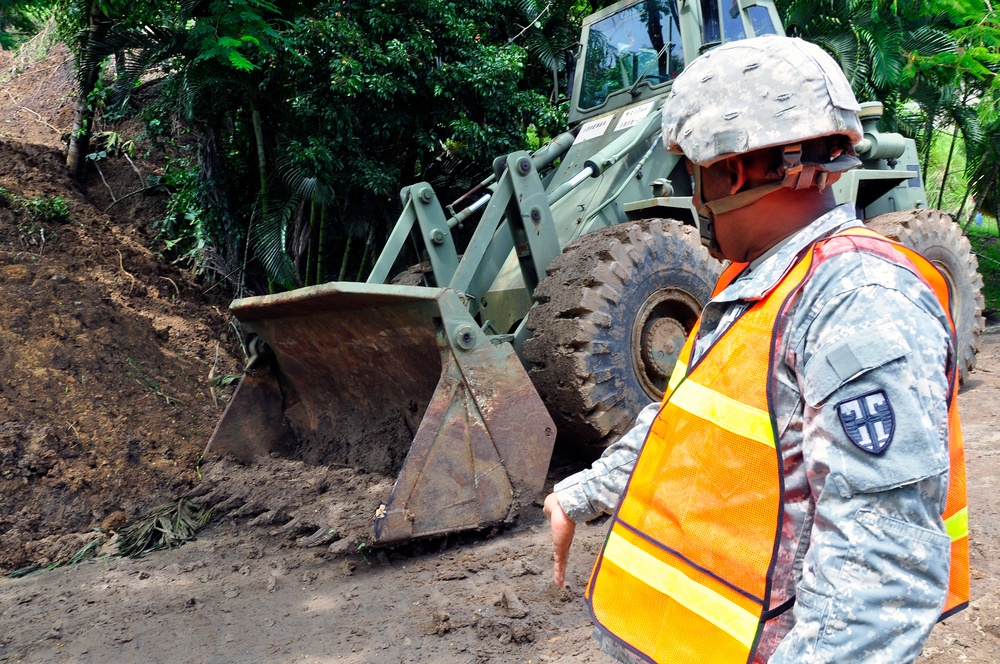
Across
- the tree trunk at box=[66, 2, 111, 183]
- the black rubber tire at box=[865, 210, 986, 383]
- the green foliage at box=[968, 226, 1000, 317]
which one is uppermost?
the tree trunk at box=[66, 2, 111, 183]

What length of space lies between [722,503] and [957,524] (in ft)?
1.20

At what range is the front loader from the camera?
390 cm

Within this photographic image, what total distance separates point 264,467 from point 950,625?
381 cm

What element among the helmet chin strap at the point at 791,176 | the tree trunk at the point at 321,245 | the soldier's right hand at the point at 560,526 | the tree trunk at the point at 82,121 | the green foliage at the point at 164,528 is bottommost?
the green foliage at the point at 164,528

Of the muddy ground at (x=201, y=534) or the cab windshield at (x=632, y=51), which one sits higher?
the cab windshield at (x=632, y=51)

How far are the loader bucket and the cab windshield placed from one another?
299 centimetres

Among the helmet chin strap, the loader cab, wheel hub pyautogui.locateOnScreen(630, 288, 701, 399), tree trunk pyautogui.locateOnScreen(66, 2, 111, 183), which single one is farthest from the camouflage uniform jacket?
tree trunk pyautogui.locateOnScreen(66, 2, 111, 183)

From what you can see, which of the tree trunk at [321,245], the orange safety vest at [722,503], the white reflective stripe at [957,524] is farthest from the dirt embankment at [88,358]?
the white reflective stripe at [957,524]

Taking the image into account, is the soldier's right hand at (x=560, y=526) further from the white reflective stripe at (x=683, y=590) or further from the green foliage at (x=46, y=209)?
the green foliage at (x=46, y=209)

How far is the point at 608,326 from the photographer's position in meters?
4.43

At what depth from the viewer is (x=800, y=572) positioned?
1175mm

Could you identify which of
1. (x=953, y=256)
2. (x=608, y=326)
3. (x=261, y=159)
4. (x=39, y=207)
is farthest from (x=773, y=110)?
(x=39, y=207)

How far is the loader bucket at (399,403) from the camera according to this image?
12.3 ft

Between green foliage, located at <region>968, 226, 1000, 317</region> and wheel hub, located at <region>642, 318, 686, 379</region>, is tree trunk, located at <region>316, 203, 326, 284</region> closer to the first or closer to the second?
wheel hub, located at <region>642, 318, 686, 379</region>
